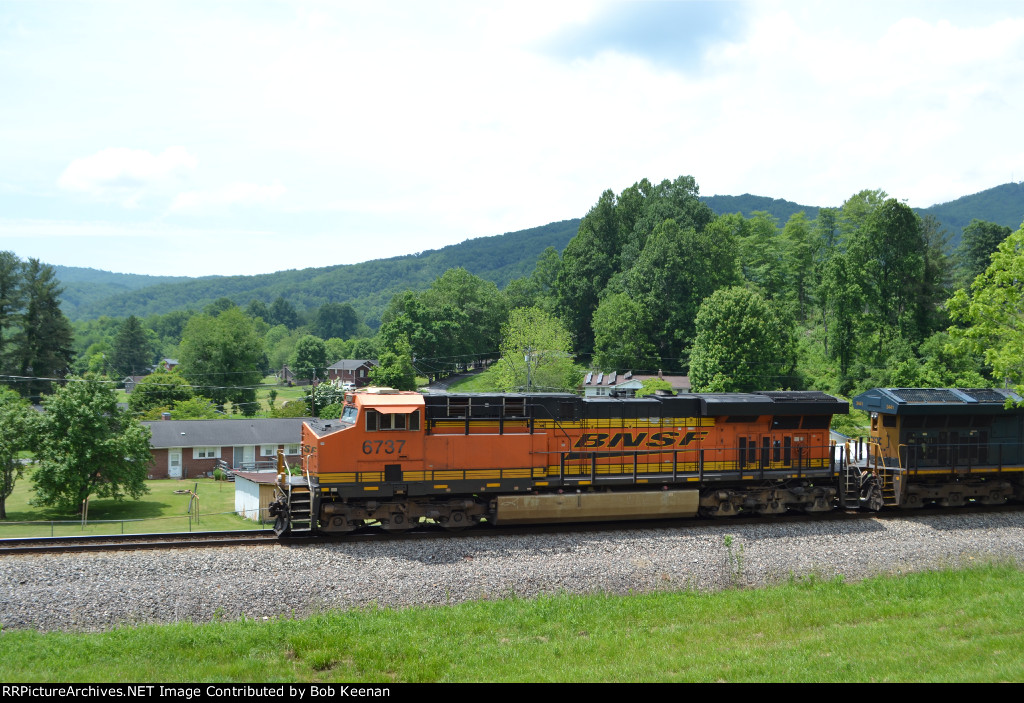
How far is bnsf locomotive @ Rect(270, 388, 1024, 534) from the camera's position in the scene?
16.0 meters

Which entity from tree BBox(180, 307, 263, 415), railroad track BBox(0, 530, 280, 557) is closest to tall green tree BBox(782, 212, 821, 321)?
tree BBox(180, 307, 263, 415)

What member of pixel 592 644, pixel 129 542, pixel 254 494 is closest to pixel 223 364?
pixel 254 494

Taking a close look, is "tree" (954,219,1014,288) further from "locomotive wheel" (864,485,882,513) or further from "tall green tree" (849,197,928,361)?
"locomotive wheel" (864,485,882,513)

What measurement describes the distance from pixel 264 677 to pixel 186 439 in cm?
4084

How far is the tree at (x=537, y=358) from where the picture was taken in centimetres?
5403

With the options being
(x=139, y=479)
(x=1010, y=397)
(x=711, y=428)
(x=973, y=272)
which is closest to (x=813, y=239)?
(x=973, y=272)

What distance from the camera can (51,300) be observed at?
218ft

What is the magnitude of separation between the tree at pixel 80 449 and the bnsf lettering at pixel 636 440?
2322cm

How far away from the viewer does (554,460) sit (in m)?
17.2

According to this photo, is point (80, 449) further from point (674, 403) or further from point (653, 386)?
point (653, 386)

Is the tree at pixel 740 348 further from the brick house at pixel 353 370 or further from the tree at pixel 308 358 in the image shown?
the tree at pixel 308 358

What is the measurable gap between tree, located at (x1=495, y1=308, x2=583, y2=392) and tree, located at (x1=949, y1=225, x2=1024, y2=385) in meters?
32.8

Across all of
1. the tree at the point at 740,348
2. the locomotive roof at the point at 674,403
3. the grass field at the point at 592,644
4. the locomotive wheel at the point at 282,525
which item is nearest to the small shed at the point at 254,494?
the locomotive wheel at the point at 282,525

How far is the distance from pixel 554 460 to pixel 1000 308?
12.9m
